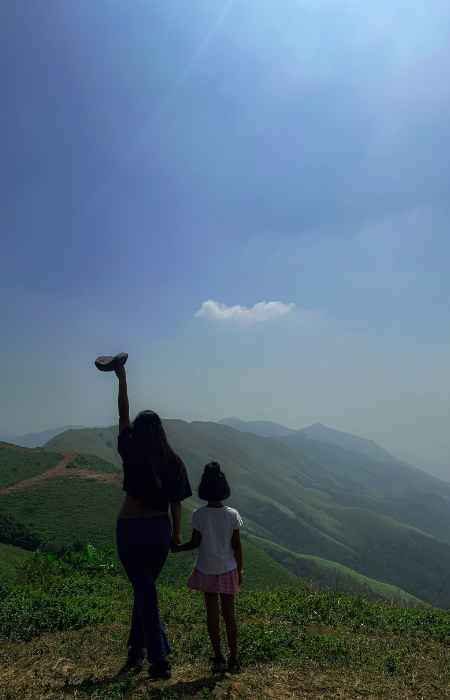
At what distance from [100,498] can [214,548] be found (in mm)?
36341

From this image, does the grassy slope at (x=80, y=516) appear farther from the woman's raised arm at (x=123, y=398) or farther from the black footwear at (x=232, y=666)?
the woman's raised arm at (x=123, y=398)

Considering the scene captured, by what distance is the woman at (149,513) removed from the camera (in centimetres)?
474

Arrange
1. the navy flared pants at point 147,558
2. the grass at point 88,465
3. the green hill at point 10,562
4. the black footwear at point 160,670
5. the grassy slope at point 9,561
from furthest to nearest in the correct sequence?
the grass at point 88,465
the grassy slope at point 9,561
the green hill at point 10,562
the black footwear at point 160,670
the navy flared pants at point 147,558

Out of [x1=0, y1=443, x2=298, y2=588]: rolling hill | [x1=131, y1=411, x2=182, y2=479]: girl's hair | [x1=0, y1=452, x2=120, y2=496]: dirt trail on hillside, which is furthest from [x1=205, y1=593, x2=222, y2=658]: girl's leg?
[x1=0, y1=452, x2=120, y2=496]: dirt trail on hillside

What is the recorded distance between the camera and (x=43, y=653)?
610cm

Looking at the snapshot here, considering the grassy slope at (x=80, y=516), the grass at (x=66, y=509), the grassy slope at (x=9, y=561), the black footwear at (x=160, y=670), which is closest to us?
the black footwear at (x=160, y=670)

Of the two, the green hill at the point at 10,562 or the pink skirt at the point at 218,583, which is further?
the green hill at the point at 10,562

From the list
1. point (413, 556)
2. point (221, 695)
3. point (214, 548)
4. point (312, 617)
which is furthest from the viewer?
point (413, 556)

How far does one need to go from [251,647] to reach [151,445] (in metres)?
3.43

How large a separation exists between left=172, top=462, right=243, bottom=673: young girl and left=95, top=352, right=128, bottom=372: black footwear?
5.34ft

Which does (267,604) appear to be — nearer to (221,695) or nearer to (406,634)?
(406,634)

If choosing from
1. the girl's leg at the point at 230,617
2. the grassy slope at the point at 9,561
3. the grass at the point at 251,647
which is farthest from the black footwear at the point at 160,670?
the grassy slope at the point at 9,561

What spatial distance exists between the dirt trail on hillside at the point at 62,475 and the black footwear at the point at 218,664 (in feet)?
122

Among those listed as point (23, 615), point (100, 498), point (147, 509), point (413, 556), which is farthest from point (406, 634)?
point (413, 556)
